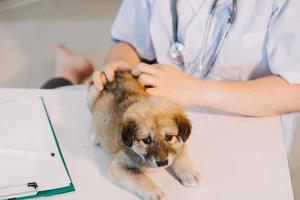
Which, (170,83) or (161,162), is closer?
(161,162)

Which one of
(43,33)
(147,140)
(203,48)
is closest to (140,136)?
(147,140)

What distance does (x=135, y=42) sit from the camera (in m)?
1.09

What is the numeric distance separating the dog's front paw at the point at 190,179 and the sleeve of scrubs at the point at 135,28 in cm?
44

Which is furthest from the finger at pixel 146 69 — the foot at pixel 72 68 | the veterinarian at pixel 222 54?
the foot at pixel 72 68

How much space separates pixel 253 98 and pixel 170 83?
0.17m

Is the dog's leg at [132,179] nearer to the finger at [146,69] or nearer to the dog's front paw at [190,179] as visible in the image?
the dog's front paw at [190,179]

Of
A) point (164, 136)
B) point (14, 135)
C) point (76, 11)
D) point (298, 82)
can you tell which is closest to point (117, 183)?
point (164, 136)

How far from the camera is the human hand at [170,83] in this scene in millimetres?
810

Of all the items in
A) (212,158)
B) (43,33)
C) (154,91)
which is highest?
(154,91)

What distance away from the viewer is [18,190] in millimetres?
691

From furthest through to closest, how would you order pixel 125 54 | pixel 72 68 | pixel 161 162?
pixel 72 68
pixel 125 54
pixel 161 162

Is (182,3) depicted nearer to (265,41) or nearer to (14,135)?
(265,41)

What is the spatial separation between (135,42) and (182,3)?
0.62 feet

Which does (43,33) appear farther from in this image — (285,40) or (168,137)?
(168,137)
